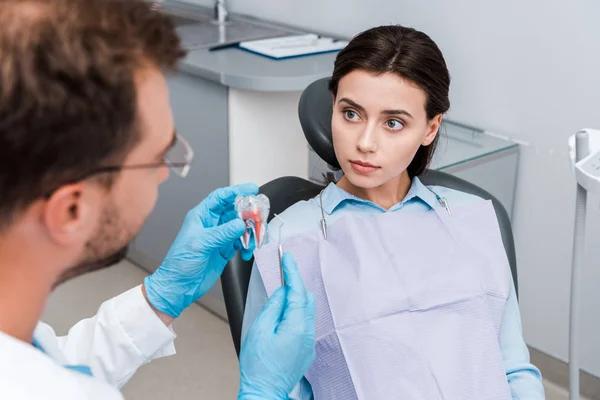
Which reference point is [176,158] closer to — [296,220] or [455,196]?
[296,220]

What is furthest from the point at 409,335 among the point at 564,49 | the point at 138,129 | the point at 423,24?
the point at 423,24

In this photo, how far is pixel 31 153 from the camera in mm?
707

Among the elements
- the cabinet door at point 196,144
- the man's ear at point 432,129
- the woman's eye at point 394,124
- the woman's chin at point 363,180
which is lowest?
the cabinet door at point 196,144

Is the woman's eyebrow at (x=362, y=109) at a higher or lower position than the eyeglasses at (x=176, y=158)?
lower

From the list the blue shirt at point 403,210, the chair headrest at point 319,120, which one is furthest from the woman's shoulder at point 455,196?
the chair headrest at point 319,120

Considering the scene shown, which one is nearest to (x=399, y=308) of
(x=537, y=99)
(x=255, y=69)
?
(x=537, y=99)


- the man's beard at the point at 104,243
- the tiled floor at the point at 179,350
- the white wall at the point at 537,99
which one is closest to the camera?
the man's beard at the point at 104,243

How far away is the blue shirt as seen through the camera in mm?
1431

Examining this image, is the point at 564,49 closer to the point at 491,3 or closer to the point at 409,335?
the point at 491,3

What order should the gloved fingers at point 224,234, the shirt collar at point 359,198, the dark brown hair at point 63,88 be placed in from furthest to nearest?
the shirt collar at point 359,198, the gloved fingers at point 224,234, the dark brown hair at point 63,88

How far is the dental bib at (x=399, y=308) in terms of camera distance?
1.38m

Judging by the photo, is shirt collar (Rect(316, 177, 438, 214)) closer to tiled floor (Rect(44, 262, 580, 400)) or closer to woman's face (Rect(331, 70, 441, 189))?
woman's face (Rect(331, 70, 441, 189))

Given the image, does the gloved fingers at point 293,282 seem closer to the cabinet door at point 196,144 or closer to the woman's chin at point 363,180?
the woman's chin at point 363,180

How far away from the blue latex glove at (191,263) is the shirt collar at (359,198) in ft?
0.82
